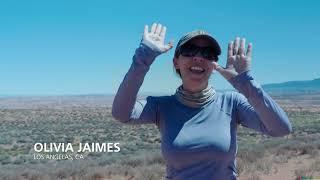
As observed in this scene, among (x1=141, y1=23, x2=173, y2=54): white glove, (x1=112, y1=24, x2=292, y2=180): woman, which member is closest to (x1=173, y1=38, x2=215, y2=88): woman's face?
(x1=112, y1=24, x2=292, y2=180): woman

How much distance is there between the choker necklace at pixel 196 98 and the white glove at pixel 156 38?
23 centimetres

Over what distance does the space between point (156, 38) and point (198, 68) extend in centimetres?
24

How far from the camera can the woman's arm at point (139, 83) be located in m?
2.28

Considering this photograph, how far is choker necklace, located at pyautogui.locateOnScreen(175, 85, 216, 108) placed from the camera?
7.72 ft

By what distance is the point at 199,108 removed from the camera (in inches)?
92.9

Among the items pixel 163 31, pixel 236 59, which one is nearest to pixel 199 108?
pixel 236 59

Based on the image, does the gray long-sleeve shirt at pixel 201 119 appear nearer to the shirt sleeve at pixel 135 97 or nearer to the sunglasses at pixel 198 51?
the shirt sleeve at pixel 135 97

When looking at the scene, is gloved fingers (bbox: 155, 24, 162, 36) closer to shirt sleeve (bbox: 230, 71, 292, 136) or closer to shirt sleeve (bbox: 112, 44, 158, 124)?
shirt sleeve (bbox: 112, 44, 158, 124)

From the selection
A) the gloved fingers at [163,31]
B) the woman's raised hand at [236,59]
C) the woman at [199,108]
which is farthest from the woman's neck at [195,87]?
the gloved fingers at [163,31]

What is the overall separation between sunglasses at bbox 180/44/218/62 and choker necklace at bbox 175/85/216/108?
15cm

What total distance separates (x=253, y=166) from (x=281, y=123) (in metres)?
10.6

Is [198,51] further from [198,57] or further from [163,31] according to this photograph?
[163,31]

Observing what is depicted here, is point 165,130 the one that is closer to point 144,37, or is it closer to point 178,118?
point 178,118

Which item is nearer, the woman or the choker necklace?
the woman
